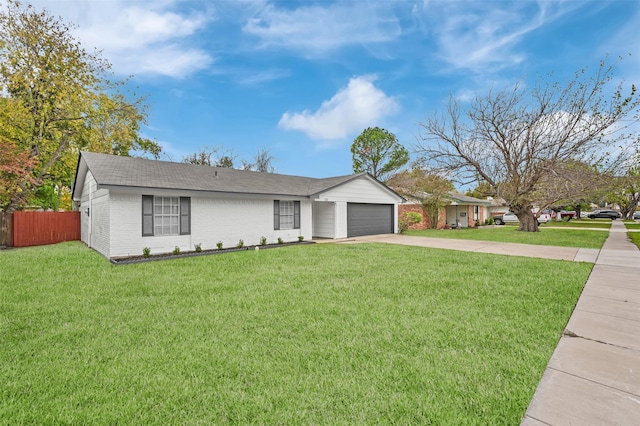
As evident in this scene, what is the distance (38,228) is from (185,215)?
852cm

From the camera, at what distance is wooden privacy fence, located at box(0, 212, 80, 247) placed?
13227 mm

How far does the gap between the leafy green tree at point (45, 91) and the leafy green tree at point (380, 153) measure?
24.1 m

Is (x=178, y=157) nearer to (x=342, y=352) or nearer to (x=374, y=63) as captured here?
(x=374, y=63)

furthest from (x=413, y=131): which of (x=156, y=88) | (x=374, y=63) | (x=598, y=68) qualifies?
(x=156, y=88)

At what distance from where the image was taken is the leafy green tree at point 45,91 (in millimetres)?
16891

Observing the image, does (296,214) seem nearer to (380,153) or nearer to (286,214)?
(286,214)

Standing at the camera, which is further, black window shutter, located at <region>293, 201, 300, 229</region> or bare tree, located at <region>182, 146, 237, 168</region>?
bare tree, located at <region>182, 146, 237, 168</region>

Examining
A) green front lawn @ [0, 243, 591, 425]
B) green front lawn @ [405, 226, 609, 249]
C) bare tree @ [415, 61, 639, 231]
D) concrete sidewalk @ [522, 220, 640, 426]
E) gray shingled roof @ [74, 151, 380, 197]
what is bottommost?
concrete sidewalk @ [522, 220, 640, 426]

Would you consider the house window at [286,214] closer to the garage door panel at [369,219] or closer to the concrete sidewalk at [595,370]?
the garage door panel at [369,219]

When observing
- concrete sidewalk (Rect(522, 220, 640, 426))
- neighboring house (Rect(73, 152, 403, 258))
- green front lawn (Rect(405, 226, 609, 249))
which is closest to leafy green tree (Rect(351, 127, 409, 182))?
green front lawn (Rect(405, 226, 609, 249))

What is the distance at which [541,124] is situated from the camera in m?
18.0

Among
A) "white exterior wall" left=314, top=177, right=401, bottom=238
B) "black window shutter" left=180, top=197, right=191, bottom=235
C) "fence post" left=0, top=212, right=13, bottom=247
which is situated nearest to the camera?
"black window shutter" left=180, top=197, right=191, bottom=235

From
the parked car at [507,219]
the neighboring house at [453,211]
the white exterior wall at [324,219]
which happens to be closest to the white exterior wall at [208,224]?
the white exterior wall at [324,219]

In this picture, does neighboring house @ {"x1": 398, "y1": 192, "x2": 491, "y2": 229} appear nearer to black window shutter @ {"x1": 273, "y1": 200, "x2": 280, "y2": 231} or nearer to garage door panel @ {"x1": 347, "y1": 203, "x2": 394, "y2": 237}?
garage door panel @ {"x1": 347, "y1": 203, "x2": 394, "y2": 237}
